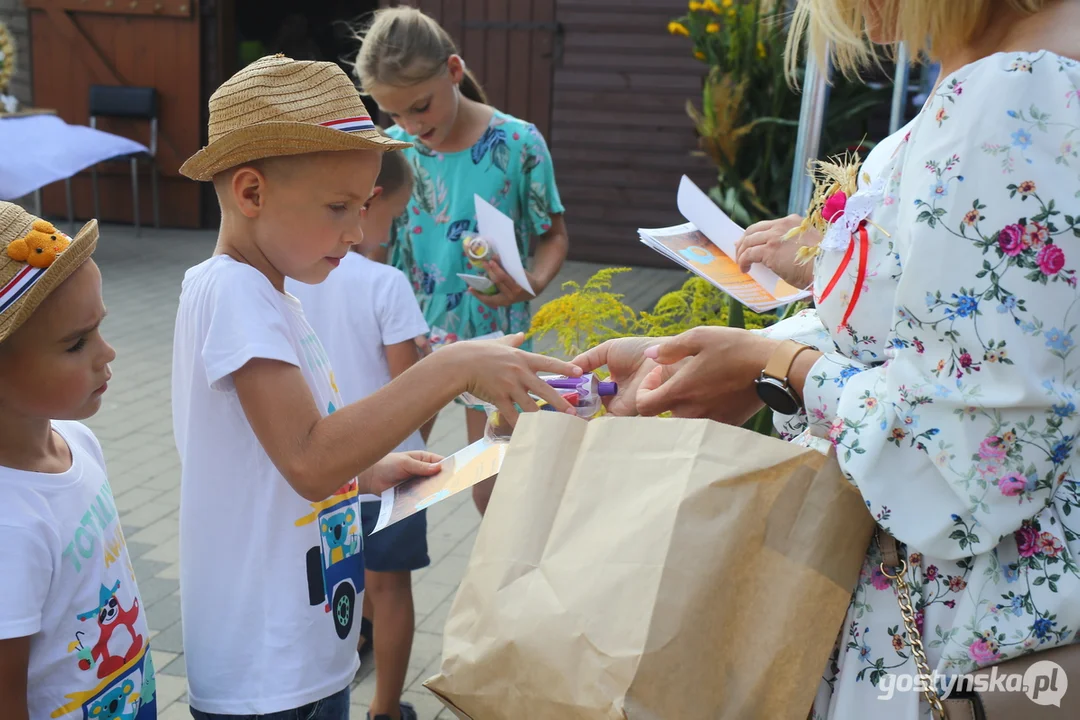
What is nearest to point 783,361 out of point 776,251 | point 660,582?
point 660,582

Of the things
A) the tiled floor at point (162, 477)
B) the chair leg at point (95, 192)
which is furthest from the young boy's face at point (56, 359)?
the chair leg at point (95, 192)

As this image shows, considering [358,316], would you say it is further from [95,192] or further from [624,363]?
→ [95,192]

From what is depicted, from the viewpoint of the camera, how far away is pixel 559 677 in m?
1.19

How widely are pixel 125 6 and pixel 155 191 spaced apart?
196cm

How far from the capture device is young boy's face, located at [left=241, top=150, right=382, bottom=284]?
1.68 metres

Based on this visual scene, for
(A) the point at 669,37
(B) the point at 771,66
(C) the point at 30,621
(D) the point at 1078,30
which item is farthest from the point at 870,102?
(C) the point at 30,621

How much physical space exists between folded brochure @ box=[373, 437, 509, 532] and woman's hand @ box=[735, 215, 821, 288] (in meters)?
0.65

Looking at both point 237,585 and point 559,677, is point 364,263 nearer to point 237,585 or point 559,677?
point 237,585

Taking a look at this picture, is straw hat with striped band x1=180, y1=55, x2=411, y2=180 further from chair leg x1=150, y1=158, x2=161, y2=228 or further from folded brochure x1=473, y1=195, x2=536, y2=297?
chair leg x1=150, y1=158, x2=161, y2=228

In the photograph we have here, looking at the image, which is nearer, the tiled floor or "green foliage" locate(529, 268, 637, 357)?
"green foliage" locate(529, 268, 637, 357)

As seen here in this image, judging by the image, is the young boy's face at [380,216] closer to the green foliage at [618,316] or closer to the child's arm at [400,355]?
the child's arm at [400,355]

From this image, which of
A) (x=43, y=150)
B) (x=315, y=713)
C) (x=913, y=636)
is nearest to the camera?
(x=913, y=636)

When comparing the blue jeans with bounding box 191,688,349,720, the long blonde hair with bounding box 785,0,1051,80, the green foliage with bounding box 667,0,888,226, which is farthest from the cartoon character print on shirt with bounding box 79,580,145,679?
the green foliage with bounding box 667,0,888,226

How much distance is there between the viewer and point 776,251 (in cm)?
191
